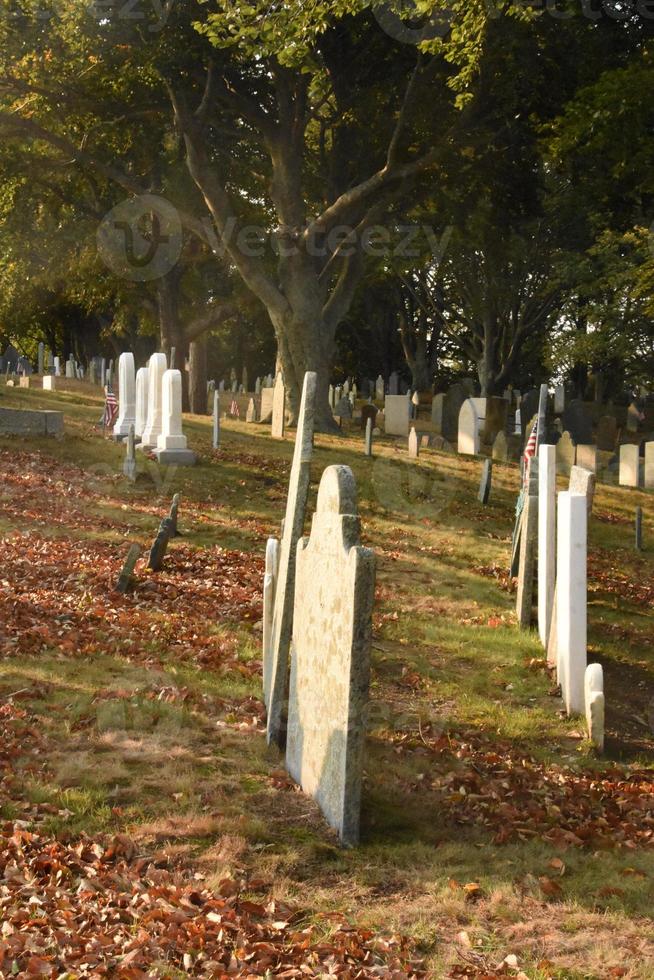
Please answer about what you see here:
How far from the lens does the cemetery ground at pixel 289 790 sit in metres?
5.20

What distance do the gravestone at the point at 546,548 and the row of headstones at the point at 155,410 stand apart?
873 centimetres

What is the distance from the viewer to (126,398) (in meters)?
22.7

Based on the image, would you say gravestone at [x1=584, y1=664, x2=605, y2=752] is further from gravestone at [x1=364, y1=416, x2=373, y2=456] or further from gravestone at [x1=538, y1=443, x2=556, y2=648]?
gravestone at [x1=364, y1=416, x2=373, y2=456]

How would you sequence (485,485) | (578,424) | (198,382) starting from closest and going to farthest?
(485,485)
(578,424)
(198,382)

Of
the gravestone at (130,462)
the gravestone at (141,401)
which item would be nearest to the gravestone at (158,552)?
the gravestone at (130,462)

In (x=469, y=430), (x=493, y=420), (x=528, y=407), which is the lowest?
(x=469, y=430)

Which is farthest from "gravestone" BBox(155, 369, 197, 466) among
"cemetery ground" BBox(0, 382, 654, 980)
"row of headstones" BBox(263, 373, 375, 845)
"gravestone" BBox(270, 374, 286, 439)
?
"row of headstones" BBox(263, 373, 375, 845)

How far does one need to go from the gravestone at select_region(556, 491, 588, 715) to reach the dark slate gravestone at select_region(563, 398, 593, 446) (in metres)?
21.2

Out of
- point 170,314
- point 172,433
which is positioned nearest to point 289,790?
point 172,433

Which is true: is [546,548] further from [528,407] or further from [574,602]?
[528,407]

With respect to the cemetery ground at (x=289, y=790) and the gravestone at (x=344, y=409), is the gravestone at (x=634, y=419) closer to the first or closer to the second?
the gravestone at (x=344, y=409)

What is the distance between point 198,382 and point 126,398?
869 centimetres

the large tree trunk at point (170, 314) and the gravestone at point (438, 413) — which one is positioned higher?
the large tree trunk at point (170, 314)

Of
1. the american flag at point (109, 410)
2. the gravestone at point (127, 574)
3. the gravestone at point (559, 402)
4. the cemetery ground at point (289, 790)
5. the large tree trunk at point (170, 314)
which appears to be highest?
the large tree trunk at point (170, 314)
